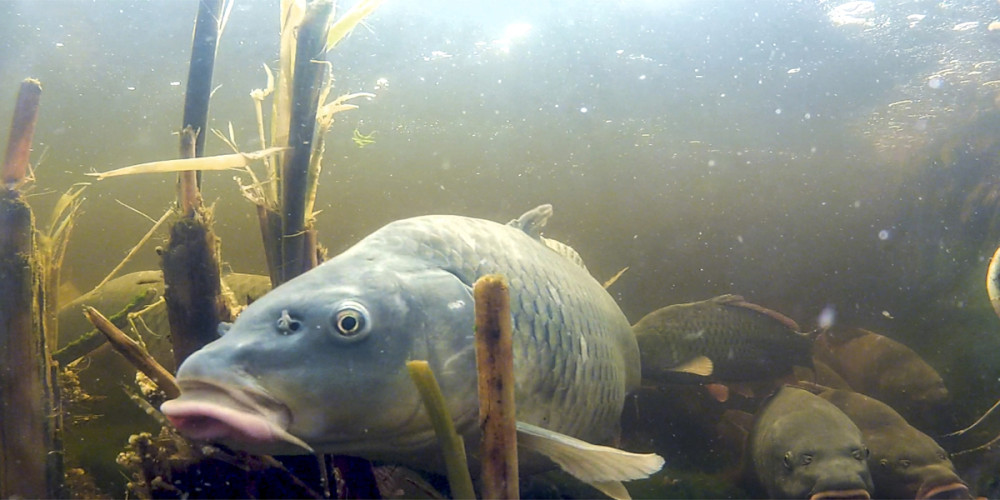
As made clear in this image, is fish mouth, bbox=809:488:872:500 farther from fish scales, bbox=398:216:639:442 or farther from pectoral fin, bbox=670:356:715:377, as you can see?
pectoral fin, bbox=670:356:715:377

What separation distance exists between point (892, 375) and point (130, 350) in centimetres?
727

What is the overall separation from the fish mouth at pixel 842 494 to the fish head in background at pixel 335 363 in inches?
103

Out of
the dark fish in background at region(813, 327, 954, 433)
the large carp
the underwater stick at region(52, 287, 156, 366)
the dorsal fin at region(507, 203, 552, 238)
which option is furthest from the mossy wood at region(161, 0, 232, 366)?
the dark fish in background at region(813, 327, 954, 433)

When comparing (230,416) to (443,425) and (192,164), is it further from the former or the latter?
(192,164)

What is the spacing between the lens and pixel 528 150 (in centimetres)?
1360

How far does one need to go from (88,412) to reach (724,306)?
6.02 metres

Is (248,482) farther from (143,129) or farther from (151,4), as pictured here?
(143,129)

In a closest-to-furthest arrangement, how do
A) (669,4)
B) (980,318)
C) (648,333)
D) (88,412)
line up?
1. (88,412)
2. (648,333)
3. (980,318)
4. (669,4)

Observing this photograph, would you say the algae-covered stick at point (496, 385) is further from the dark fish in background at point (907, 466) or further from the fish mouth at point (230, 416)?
the dark fish in background at point (907, 466)

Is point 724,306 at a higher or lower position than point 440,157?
lower

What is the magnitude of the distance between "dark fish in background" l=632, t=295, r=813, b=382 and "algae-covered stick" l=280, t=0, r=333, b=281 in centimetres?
353

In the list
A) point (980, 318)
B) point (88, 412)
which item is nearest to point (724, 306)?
point (980, 318)

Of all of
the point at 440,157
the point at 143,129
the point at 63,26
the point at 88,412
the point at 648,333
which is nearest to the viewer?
the point at 88,412

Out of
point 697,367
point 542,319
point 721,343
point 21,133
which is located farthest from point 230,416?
point 721,343
